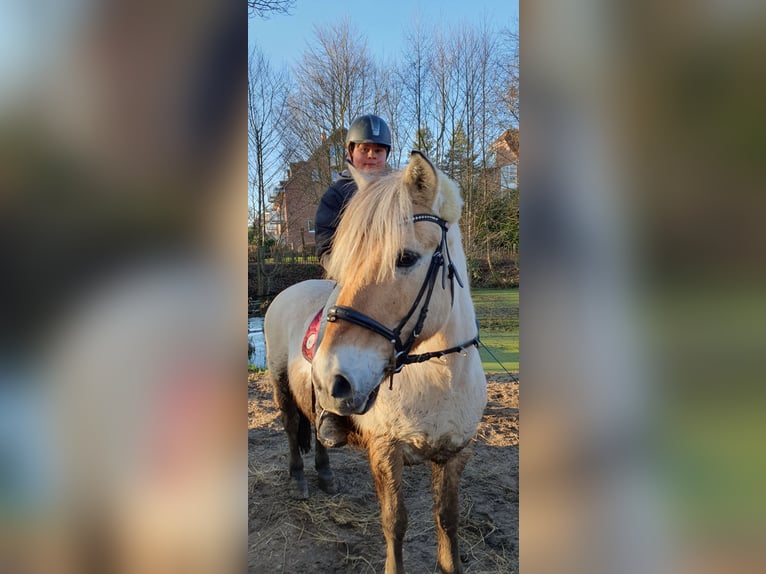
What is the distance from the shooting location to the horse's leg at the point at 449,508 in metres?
1.91

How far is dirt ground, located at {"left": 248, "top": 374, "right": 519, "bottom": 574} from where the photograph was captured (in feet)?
7.13

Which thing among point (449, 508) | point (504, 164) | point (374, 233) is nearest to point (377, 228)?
point (374, 233)

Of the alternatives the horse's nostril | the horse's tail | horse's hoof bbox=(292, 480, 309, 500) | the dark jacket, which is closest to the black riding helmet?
the dark jacket

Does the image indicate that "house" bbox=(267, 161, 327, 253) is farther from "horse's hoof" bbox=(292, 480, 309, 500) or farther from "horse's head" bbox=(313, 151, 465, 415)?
"horse's hoof" bbox=(292, 480, 309, 500)

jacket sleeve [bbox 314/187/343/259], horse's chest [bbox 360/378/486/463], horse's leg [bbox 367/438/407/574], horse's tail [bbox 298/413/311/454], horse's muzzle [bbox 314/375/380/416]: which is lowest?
horse's tail [bbox 298/413/311/454]

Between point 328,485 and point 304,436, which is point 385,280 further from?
point 328,485

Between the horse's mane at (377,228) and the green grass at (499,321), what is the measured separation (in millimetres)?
419

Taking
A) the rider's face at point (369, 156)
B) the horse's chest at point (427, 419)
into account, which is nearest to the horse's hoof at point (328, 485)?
the horse's chest at point (427, 419)

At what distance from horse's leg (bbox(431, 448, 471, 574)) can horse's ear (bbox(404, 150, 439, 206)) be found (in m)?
1.23
